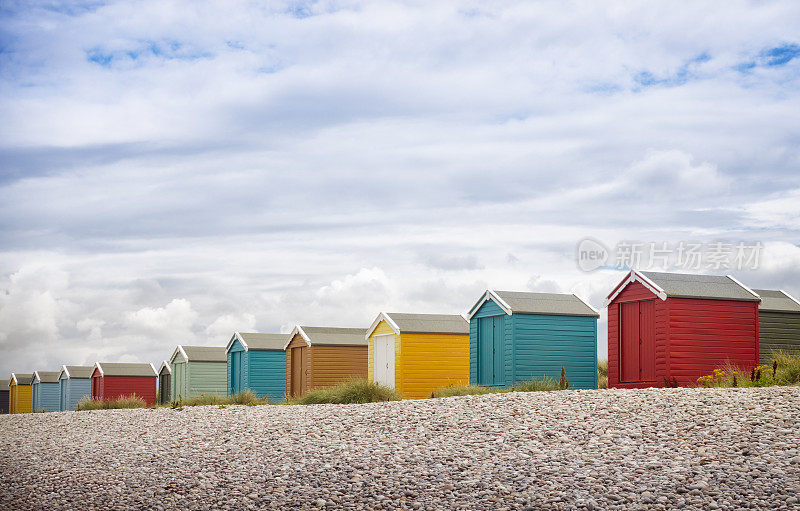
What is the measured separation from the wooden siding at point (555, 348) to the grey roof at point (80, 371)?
117 ft

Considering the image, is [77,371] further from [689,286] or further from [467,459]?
[467,459]

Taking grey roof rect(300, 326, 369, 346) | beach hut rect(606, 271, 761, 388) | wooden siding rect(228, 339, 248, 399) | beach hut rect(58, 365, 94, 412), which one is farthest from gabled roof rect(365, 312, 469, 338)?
beach hut rect(58, 365, 94, 412)

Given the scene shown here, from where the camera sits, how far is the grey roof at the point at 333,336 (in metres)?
31.1

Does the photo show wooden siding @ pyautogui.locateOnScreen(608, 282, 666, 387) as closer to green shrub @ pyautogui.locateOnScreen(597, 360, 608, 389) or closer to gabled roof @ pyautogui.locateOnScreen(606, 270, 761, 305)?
gabled roof @ pyautogui.locateOnScreen(606, 270, 761, 305)

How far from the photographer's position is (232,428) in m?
15.6

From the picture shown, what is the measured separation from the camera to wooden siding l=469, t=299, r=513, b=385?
76.2 ft

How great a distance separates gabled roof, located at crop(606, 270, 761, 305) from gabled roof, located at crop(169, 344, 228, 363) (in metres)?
24.0

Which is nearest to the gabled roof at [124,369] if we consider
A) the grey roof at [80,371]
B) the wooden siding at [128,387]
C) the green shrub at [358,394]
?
the wooden siding at [128,387]

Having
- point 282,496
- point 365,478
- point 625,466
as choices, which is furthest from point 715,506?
point 282,496

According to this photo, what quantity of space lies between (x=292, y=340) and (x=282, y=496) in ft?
80.0

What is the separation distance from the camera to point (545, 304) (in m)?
24.1

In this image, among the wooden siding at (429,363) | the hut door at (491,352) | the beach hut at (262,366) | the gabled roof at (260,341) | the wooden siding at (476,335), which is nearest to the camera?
the wooden siding at (476,335)

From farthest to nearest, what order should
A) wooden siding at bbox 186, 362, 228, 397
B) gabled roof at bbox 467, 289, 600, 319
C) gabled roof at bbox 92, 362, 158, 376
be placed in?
gabled roof at bbox 92, 362, 158, 376, wooden siding at bbox 186, 362, 228, 397, gabled roof at bbox 467, 289, 600, 319

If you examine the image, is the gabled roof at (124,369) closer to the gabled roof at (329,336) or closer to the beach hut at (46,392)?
the beach hut at (46,392)
